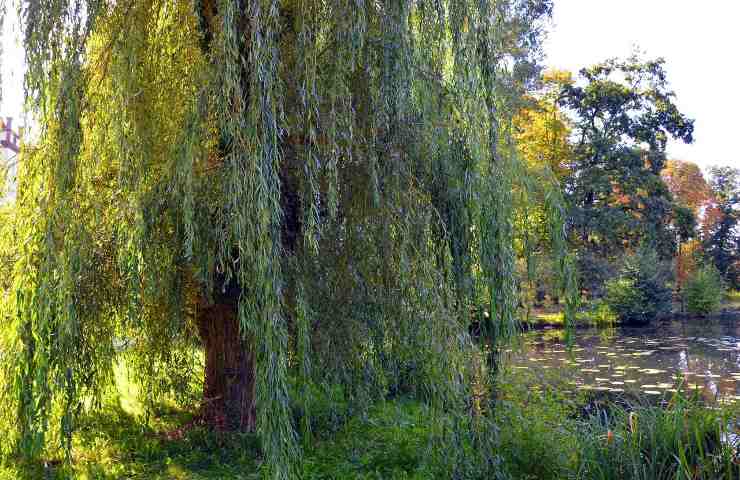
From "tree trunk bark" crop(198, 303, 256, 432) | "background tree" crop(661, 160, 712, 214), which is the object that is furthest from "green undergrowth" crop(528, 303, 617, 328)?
"tree trunk bark" crop(198, 303, 256, 432)

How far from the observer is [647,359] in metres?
12.2

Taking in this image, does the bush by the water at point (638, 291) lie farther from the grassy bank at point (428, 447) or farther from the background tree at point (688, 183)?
the grassy bank at point (428, 447)

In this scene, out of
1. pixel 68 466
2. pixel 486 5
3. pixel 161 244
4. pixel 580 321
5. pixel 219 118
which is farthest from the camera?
pixel 580 321

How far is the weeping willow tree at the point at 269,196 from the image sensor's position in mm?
3711

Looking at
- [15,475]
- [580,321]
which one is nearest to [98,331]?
[15,475]

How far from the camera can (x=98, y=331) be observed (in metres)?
4.36

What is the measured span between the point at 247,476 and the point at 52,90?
2.92 metres

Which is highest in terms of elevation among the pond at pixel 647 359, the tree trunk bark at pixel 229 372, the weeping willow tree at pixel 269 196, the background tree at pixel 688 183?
the background tree at pixel 688 183

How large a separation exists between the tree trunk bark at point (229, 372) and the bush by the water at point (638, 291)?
15026 mm

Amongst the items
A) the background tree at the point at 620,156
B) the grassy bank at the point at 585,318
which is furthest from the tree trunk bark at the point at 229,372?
the background tree at the point at 620,156

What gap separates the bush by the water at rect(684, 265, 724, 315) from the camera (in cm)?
2006

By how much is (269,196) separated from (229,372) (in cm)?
254

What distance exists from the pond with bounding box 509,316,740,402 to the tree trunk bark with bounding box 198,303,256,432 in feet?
7.44

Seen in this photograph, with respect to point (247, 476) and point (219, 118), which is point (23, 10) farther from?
point (247, 476)
